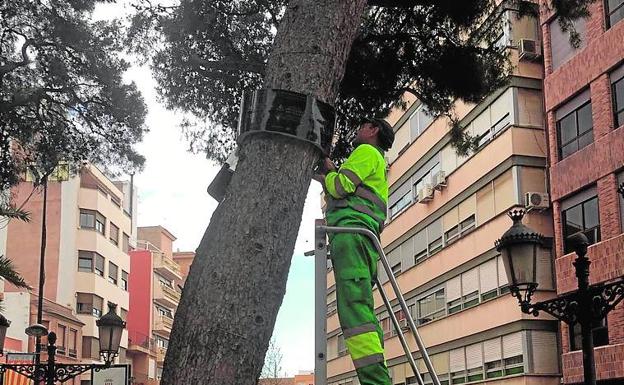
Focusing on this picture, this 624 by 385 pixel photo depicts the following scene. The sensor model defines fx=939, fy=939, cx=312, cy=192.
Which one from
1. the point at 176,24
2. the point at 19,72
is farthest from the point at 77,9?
the point at 176,24

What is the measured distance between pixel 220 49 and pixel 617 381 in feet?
54.7

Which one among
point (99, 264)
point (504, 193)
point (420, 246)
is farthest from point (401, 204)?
point (99, 264)

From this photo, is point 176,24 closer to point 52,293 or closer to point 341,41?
point 341,41

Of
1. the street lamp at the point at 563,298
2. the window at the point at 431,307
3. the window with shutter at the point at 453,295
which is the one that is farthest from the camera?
the window at the point at 431,307

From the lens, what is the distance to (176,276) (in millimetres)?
69062

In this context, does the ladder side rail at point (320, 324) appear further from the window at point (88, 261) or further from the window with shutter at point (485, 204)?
the window at point (88, 261)

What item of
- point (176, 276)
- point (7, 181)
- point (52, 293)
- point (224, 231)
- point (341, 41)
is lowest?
point (224, 231)

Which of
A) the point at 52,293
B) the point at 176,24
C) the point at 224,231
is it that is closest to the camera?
the point at 224,231

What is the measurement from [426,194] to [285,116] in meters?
32.4

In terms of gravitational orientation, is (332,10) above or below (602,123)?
below

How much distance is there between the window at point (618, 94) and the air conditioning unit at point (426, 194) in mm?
12157

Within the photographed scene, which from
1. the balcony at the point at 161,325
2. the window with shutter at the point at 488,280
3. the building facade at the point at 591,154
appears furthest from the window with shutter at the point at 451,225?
the balcony at the point at 161,325

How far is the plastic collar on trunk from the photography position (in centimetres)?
391

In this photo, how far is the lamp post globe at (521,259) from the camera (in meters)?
8.87
